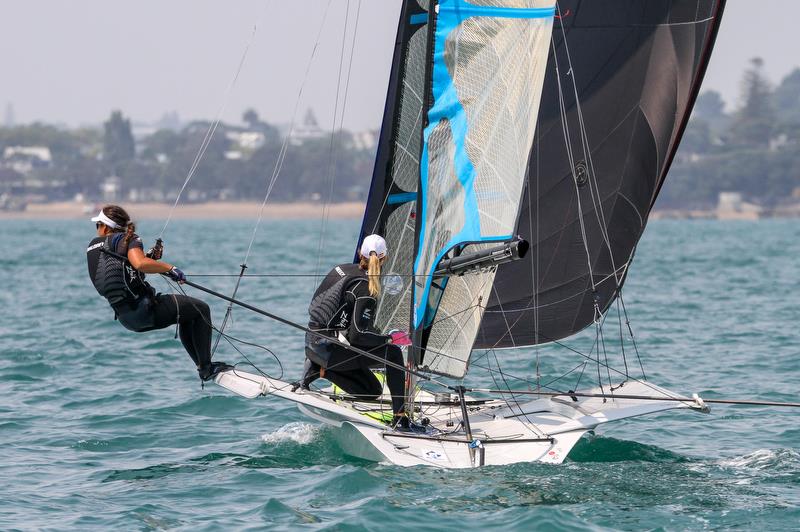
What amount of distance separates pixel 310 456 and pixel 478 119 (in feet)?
9.53

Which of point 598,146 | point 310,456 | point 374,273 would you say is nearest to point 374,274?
point 374,273

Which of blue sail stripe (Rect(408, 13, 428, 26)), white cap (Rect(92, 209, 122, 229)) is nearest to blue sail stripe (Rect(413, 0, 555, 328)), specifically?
blue sail stripe (Rect(408, 13, 428, 26))

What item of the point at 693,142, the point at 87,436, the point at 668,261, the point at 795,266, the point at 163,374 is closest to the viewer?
the point at 87,436

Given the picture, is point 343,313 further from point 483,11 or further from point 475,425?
point 483,11

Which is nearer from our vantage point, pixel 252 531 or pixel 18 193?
pixel 252 531

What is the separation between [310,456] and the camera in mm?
9828

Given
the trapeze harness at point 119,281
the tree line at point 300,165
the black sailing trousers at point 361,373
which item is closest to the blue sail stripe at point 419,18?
the black sailing trousers at point 361,373

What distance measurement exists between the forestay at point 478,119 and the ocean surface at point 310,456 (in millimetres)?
1832

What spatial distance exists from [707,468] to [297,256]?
33.1m

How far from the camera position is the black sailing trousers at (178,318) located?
979cm

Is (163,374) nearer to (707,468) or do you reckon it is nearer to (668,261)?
(707,468)

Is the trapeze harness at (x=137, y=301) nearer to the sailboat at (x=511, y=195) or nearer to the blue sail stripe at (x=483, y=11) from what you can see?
the sailboat at (x=511, y=195)

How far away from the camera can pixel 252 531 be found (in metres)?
7.87

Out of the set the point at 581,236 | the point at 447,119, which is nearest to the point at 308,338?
the point at 447,119
